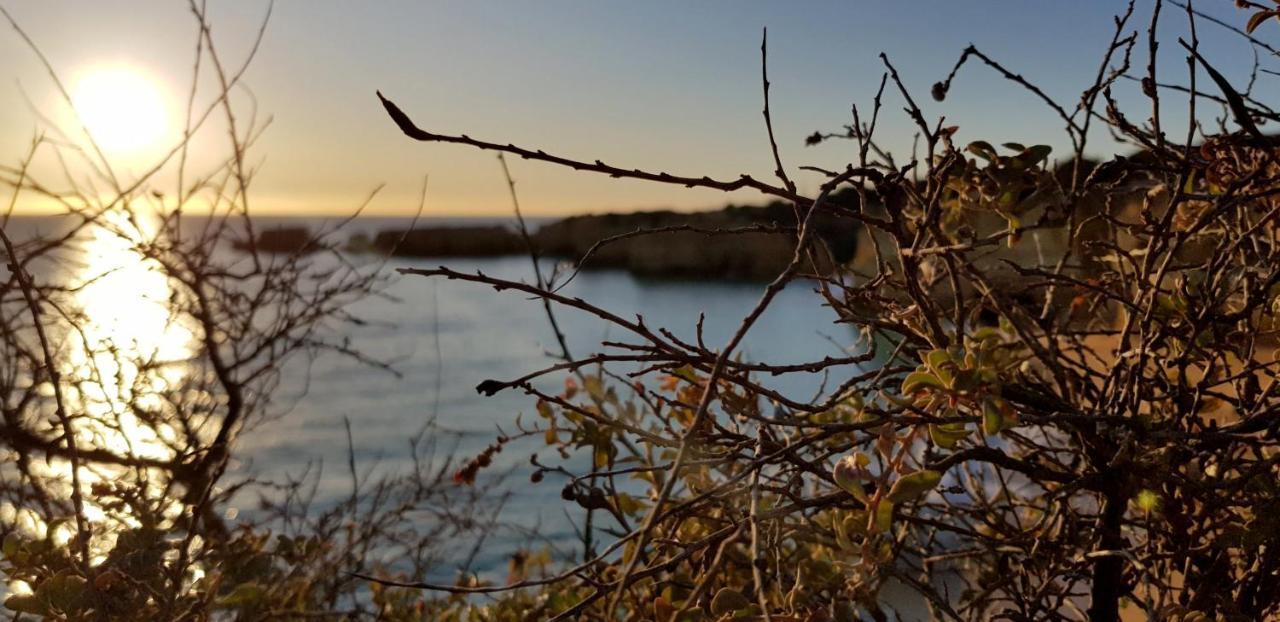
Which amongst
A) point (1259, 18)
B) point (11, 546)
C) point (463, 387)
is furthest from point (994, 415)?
point (463, 387)

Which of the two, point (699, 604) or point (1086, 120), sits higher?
point (1086, 120)

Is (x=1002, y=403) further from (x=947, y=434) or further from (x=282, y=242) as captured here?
(x=282, y=242)

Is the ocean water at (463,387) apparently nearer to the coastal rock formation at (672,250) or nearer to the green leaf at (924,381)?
the coastal rock formation at (672,250)

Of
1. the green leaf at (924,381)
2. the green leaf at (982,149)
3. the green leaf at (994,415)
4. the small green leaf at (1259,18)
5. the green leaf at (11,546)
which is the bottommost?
the green leaf at (11,546)

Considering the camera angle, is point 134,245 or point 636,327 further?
point 134,245

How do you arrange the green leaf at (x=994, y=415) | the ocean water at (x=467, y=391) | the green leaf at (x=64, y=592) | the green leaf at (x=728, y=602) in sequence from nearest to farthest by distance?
the green leaf at (x=994, y=415) < the green leaf at (x=728, y=602) < the green leaf at (x=64, y=592) < the ocean water at (x=467, y=391)

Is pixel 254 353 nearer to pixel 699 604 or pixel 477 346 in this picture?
pixel 699 604

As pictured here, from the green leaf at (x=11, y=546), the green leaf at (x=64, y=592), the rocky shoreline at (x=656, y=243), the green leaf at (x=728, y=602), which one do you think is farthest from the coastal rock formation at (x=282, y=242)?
the green leaf at (x=728, y=602)

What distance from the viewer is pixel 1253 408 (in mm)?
929

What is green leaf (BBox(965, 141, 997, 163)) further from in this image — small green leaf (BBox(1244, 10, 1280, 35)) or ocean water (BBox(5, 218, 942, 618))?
ocean water (BBox(5, 218, 942, 618))

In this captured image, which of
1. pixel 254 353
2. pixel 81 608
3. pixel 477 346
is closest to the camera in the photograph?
pixel 81 608

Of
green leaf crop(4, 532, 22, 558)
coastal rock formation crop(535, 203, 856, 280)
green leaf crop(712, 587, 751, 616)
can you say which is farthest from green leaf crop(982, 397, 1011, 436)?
coastal rock formation crop(535, 203, 856, 280)

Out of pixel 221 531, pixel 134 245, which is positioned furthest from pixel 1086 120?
pixel 221 531

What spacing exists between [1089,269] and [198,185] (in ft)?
5.39
